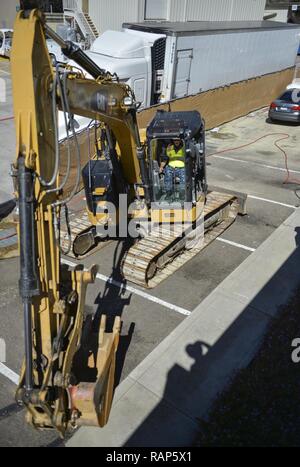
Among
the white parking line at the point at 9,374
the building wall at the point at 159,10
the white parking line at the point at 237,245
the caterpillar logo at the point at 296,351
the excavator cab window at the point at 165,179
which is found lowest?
the white parking line at the point at 9,374

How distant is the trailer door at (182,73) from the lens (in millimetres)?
16562

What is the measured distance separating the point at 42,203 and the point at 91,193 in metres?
4.02

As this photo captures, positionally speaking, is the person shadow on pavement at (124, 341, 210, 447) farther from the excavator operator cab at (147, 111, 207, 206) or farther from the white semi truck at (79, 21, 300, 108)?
the white semi truck at (79, 21, 300, 108)

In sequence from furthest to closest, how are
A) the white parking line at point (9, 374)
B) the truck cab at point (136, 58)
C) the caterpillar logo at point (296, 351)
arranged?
the truck cab at point (136, 58)
the caterpillar logo at point (296, 351)
the white parking line at point (9, 374)

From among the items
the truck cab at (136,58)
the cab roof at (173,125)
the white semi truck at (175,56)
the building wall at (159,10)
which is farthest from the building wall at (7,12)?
the cab roof at (173,125)

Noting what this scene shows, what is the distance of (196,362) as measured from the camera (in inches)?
253

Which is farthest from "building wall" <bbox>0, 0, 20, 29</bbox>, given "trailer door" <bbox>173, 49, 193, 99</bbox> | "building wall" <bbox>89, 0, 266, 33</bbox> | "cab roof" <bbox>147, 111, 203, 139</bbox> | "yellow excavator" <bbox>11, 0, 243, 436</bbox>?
"yellow excavator" <bbox>11, 0, 243, 436</bbox>

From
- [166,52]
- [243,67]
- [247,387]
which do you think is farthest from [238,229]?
[243,67]

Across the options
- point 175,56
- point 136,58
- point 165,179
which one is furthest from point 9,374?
point 175,56

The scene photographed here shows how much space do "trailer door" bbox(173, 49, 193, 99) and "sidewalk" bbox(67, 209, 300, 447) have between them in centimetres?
1046

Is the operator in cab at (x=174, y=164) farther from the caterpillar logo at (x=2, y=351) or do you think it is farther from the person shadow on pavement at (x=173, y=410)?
the caterpillar logo at (x=2, y=351)

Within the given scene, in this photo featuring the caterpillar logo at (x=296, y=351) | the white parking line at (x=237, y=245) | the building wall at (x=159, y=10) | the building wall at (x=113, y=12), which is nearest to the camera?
the caterpillar logo at (x=296, y=351)

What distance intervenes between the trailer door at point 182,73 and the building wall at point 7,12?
977 inches

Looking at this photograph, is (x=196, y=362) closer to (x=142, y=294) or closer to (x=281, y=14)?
(x=142, y=294)
